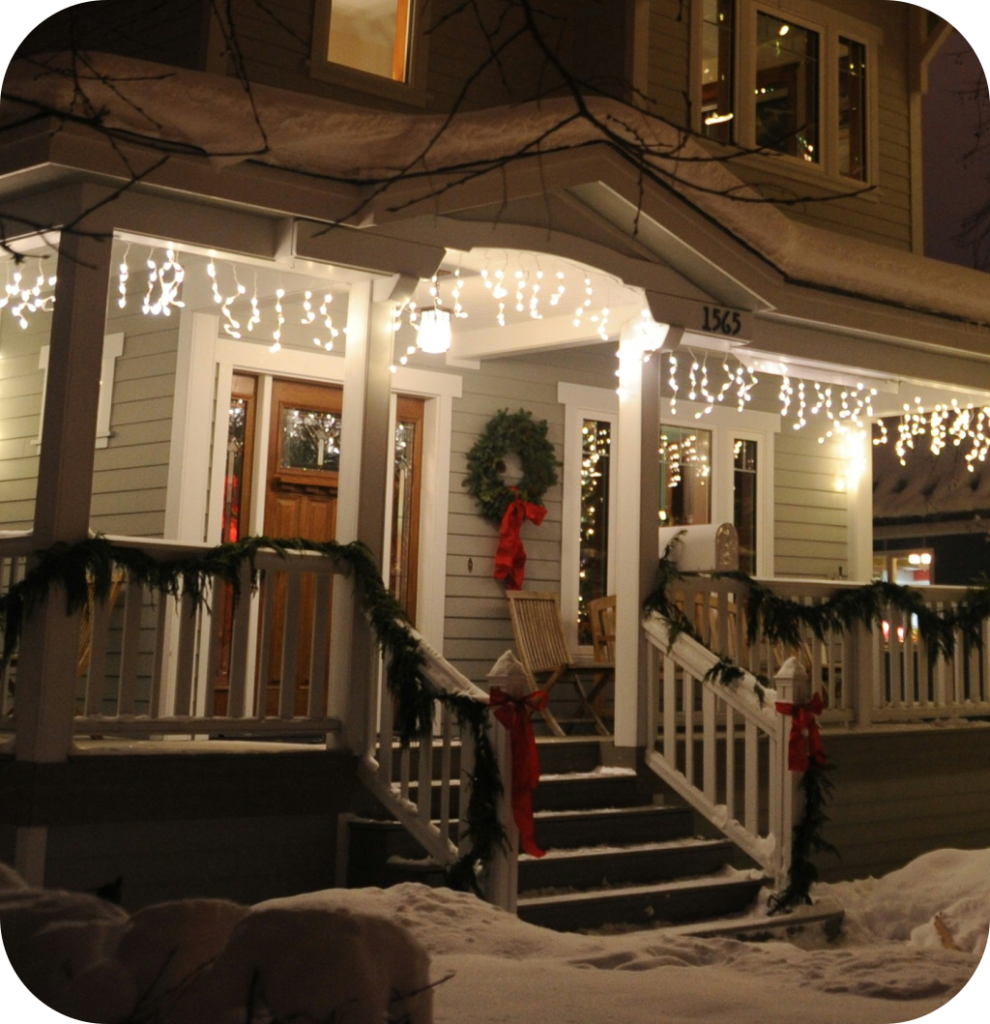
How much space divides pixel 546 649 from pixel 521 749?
3.75 metres

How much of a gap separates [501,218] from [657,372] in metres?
1.72

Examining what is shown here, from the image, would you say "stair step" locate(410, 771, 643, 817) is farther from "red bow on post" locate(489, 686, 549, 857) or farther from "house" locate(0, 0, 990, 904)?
"red bow on post" locate(489, 686, 549, 857)

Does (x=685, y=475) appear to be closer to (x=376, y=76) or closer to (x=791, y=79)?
(x=791, y=79)

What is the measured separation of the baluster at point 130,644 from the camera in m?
6.68

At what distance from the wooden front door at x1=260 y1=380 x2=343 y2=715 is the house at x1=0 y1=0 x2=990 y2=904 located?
26 millimetres

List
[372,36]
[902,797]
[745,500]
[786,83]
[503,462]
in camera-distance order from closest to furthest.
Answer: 1. [372,36]
2. [902,797]
3. [503,462]
4. [786,83]
5. [745,500]

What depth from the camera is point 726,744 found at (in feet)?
27.7

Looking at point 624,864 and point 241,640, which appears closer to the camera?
point 241,640

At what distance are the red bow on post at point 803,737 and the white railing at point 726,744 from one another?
7 cm

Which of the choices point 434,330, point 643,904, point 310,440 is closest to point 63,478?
point 434,330

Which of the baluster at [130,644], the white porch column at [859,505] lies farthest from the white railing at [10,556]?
the white porch column at [859,505]

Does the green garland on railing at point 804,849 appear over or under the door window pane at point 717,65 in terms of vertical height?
under

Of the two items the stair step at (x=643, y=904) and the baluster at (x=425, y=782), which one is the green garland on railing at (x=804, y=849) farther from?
the baluster at (x=425, y=782)

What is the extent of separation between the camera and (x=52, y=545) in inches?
255
